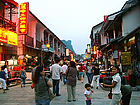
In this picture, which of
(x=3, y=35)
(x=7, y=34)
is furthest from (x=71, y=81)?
(x=7, y=34)

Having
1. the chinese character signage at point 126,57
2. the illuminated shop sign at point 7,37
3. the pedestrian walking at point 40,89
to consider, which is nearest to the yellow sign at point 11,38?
the illuminated shop sign at point 7,37

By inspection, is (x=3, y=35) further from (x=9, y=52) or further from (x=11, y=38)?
(x=9, y=52)

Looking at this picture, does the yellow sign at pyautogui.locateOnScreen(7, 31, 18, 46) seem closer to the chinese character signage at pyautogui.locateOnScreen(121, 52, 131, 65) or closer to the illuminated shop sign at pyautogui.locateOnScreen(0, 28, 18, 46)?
the illuminated shop sign at pyautogui.locateOnScreen(0, 28, 18, 46)

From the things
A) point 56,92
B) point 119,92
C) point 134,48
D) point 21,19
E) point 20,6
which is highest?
point 20,6

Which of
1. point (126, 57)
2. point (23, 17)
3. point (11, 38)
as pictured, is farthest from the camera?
point (23, 17)

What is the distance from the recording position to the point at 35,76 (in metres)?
3.97

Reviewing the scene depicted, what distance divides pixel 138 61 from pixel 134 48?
0.92 meters

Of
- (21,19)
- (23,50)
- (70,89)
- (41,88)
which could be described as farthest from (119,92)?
(23,50)

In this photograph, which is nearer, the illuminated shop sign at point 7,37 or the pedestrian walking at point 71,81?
the pedestrian walking at point 71,81

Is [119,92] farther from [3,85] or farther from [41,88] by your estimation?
[3,85]

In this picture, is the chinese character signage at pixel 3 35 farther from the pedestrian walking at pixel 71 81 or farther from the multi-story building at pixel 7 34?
the pedestrian walking at pixel 71 81

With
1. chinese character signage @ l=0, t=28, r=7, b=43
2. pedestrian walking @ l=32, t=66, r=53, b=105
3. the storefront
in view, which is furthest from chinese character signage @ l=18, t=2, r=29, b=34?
pedestrian walking @ l=32, t=66, r=53, b=105

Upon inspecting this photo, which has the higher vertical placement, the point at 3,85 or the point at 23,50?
the point at 23,50

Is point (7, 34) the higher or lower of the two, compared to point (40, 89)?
higher
